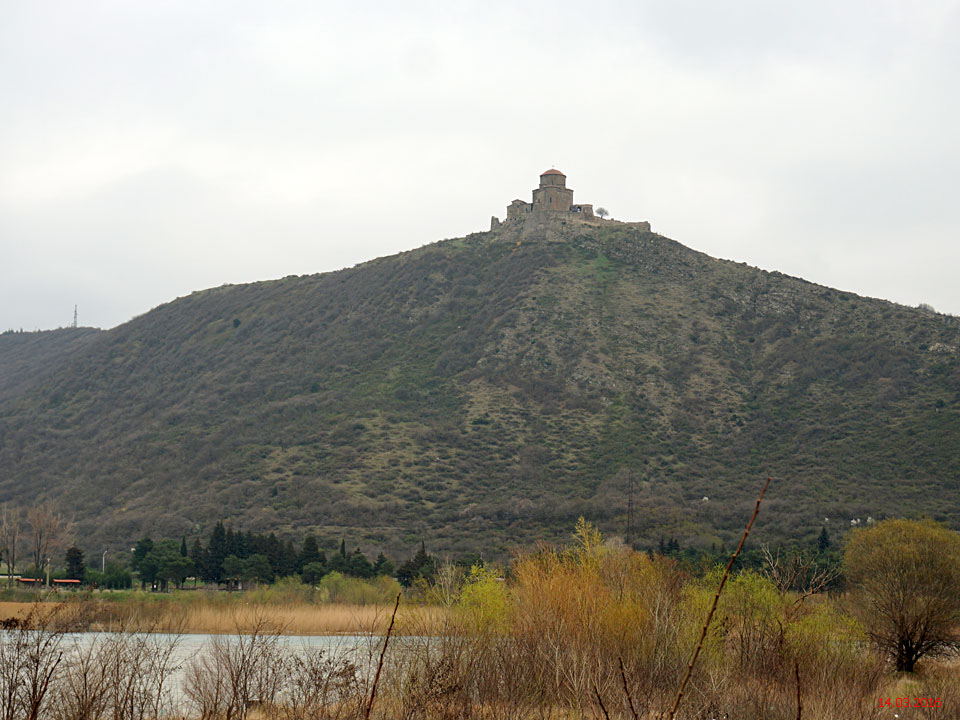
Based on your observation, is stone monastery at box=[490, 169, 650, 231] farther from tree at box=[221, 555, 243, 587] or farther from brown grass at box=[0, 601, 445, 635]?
brown grass at box=[0, 601, 445, 635]

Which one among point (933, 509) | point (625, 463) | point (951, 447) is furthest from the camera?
point (625, 463)

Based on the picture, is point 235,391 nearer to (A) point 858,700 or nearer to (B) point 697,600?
(B) point 697,600

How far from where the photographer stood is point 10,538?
235ft

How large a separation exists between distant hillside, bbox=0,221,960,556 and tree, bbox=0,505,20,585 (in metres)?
4.53

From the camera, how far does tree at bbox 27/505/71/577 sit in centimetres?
6462

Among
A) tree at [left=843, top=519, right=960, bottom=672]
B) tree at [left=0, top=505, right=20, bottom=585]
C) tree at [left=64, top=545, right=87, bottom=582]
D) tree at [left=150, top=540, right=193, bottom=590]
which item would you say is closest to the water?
tree at [left=150, top=540, right=193, bottom=590]

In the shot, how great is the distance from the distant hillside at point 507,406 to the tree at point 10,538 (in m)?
4.53

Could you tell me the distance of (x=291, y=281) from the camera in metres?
130

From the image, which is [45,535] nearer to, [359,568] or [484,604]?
[359,568]

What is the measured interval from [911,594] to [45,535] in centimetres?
5192

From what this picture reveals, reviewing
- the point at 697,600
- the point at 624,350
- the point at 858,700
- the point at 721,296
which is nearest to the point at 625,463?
the point at 624,350

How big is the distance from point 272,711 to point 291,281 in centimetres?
11277
